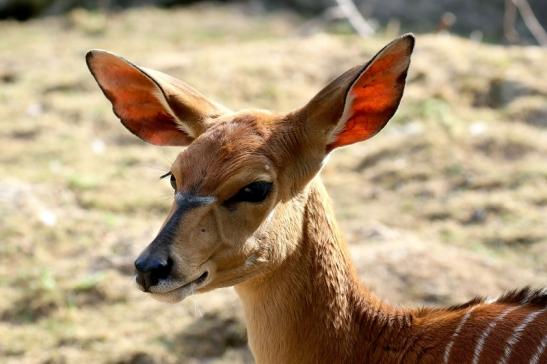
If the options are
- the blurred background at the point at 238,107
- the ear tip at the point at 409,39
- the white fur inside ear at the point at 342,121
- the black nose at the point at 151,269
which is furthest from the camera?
the blurred background at the point at 238,107

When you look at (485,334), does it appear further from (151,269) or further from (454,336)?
(151,269)

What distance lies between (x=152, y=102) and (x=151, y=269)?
3.27ft

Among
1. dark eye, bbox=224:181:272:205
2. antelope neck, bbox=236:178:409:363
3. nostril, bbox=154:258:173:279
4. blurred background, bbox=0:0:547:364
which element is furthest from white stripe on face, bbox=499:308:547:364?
blurred background, bbox=0:0:547:364

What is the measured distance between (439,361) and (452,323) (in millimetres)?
155

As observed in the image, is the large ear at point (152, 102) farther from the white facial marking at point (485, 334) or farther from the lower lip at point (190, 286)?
the white facial marking at point (485, 334)

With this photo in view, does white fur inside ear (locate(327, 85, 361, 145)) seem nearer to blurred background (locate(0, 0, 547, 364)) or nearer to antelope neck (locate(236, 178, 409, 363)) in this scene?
antelope neck (locate(236, 178, 409, 363))

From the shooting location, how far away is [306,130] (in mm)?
3855

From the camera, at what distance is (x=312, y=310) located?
3.88m

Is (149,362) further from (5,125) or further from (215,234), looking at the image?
(5,125)

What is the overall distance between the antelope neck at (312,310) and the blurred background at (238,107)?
5.45ft

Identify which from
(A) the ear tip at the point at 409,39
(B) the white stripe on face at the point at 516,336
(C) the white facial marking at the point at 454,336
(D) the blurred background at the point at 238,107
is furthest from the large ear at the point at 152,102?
(D) the blurred background at the point at 238,107

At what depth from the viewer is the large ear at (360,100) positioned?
376cm

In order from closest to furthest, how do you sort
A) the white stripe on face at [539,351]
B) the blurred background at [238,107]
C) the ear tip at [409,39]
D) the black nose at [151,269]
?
the black nose at [151,269] < the white stripe on face at [539,351] < the ear tip at [409,39] < the blurred background at [238,107]

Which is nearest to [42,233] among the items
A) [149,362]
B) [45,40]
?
[149,362]
